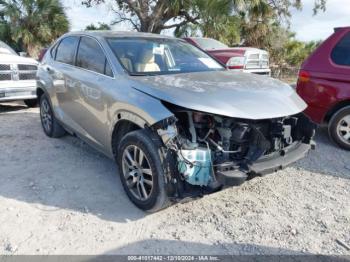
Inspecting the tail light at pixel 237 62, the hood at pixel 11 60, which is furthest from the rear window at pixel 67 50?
the tail light at pixel 237 62

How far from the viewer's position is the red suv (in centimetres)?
491

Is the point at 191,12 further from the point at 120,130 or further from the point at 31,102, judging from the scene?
the point at 120,130

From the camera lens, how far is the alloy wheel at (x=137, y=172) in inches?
124

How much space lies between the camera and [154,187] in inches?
Answer: 119

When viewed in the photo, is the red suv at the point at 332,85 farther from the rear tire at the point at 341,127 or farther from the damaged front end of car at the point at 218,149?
the damaged front end of car at the point at 218,149

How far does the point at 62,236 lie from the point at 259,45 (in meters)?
15.4

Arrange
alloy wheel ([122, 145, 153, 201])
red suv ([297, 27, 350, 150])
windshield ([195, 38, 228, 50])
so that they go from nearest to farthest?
alloy wheel ([122, 145, 153, 201]) → red suv ([297, 27, 350, 150]) → windshield ([195, 38, 228, 50])

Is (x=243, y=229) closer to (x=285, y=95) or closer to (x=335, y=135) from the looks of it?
(x=285, y=95)

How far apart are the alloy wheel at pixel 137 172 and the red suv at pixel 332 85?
3.19 m

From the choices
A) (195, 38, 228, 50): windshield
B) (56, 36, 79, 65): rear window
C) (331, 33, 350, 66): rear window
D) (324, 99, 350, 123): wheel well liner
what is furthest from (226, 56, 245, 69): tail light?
(56, 36, 79, 65): rear window

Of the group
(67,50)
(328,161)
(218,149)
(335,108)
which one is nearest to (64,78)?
(67,50)

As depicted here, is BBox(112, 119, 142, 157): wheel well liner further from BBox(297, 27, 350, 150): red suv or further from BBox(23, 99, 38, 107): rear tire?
BBox(23, 99, 38, 107): rear tire

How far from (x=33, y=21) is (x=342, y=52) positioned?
13031 millimetres

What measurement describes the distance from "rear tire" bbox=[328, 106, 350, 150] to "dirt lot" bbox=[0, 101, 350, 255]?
58cm
